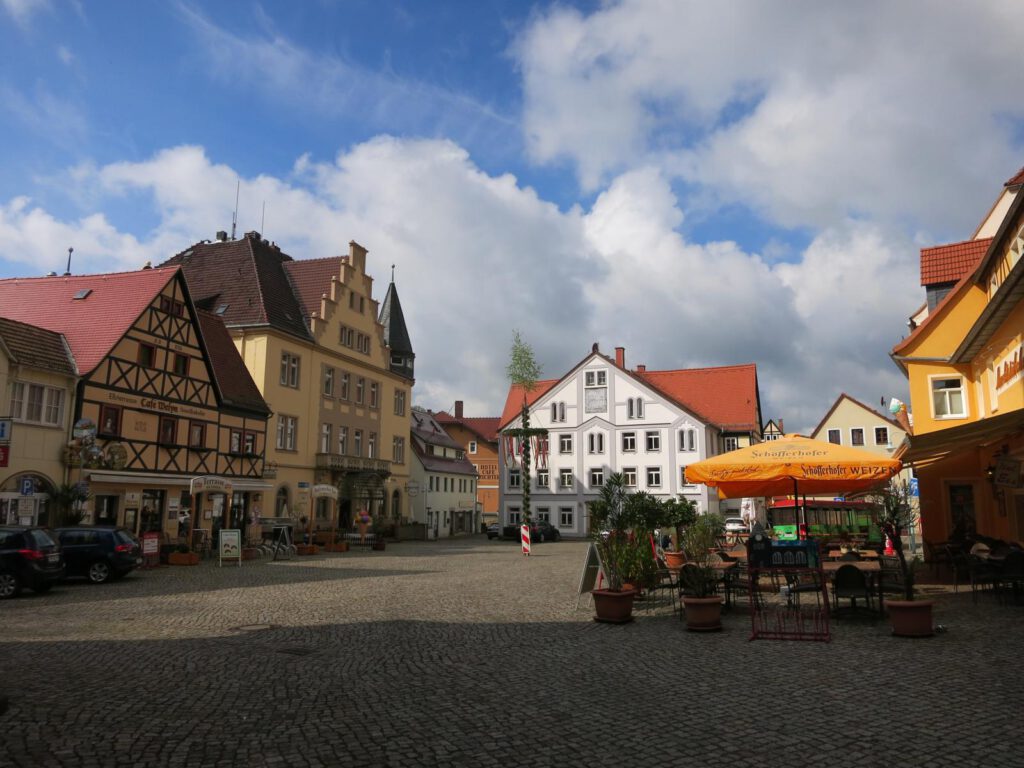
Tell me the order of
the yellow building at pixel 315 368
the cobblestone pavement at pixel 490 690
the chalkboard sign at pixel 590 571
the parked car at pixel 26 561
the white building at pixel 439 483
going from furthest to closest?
the white building at pixel 439 483 → the yellow building at pixel 315 368 → the parked car at pixel 26 561 → the chalkboard sign at pixel 590 571 → the cobblestone pavement at pixel 490 690

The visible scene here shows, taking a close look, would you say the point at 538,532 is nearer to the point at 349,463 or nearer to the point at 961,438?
the point at 349,463

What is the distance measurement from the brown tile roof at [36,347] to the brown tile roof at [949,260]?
28.8 meters

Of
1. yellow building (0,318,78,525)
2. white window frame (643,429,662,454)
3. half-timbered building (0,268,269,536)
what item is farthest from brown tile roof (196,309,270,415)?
white window frame (643,429,662,454)

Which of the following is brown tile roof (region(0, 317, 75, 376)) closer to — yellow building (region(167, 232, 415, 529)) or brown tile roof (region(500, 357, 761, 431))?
yellow building (region(167, 232, 415, 529))

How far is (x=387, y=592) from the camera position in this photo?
17547mm

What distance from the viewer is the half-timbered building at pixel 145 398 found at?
26.9 m

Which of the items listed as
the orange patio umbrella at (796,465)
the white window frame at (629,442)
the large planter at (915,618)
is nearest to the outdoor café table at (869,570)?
the large planter at (915,618)

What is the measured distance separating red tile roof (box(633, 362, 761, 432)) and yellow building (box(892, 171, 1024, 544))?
104 feet

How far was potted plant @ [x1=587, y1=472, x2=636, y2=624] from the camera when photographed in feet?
40.9

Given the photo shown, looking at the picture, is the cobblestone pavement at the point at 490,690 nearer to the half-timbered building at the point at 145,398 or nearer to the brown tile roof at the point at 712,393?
the half-timbered building at the point at 145,398

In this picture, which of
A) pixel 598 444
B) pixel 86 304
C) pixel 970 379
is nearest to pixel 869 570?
pixel 970 379

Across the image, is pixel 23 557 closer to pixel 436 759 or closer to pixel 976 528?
pixel 436 759

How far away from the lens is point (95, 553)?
19.5 meters

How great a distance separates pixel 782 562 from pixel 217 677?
294 inches
